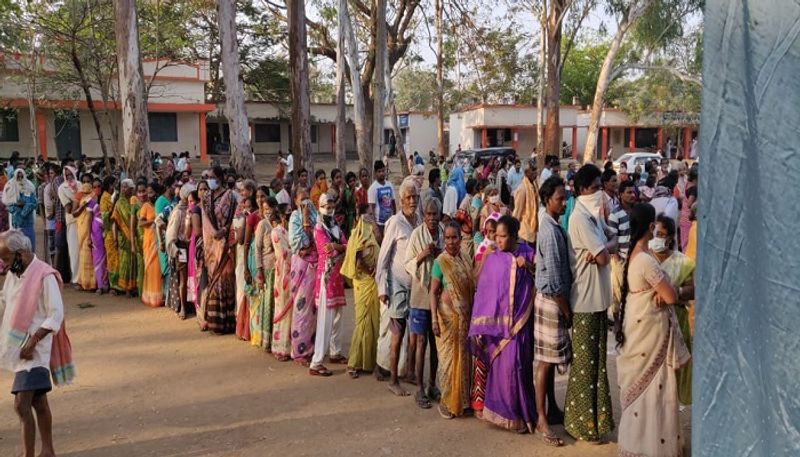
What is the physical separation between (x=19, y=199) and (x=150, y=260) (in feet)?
10.9

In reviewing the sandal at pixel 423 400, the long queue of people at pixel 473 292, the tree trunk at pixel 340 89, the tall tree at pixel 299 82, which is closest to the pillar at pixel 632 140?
the tree trunk at pixel 340 89

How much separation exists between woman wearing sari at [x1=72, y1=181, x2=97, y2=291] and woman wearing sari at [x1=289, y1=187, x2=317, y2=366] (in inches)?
187

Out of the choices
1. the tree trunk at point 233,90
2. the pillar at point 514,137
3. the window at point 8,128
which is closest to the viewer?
the tree trunk at point 233,90

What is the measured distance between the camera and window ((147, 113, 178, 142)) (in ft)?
97.9

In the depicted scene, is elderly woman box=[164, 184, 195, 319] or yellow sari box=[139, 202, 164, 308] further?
yellow sari box=[139, 202, 164, 308]

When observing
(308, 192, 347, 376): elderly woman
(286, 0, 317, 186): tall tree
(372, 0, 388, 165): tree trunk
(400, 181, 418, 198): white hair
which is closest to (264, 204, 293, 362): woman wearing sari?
(308, 192, 347, 376): elderly woman

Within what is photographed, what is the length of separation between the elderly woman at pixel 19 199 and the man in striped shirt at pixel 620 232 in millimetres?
8823

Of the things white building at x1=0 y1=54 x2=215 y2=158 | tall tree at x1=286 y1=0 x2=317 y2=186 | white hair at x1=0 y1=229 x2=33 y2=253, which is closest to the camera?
white hair at x1=0 y1=229 x2=33 y2=253

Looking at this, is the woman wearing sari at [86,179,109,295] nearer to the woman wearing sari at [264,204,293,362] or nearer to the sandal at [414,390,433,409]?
the woman wearing sari at [264,204,293,362]

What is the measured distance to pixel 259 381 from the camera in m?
5.69

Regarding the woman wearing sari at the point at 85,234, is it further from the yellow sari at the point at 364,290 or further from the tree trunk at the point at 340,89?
the tree trunk at the point at 340,89

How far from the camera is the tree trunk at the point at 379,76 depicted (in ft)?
52.5

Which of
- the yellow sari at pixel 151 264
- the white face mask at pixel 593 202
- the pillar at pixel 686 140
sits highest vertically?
the pillar at pixel 686 140

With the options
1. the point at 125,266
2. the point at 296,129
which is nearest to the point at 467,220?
the point at 125,266
